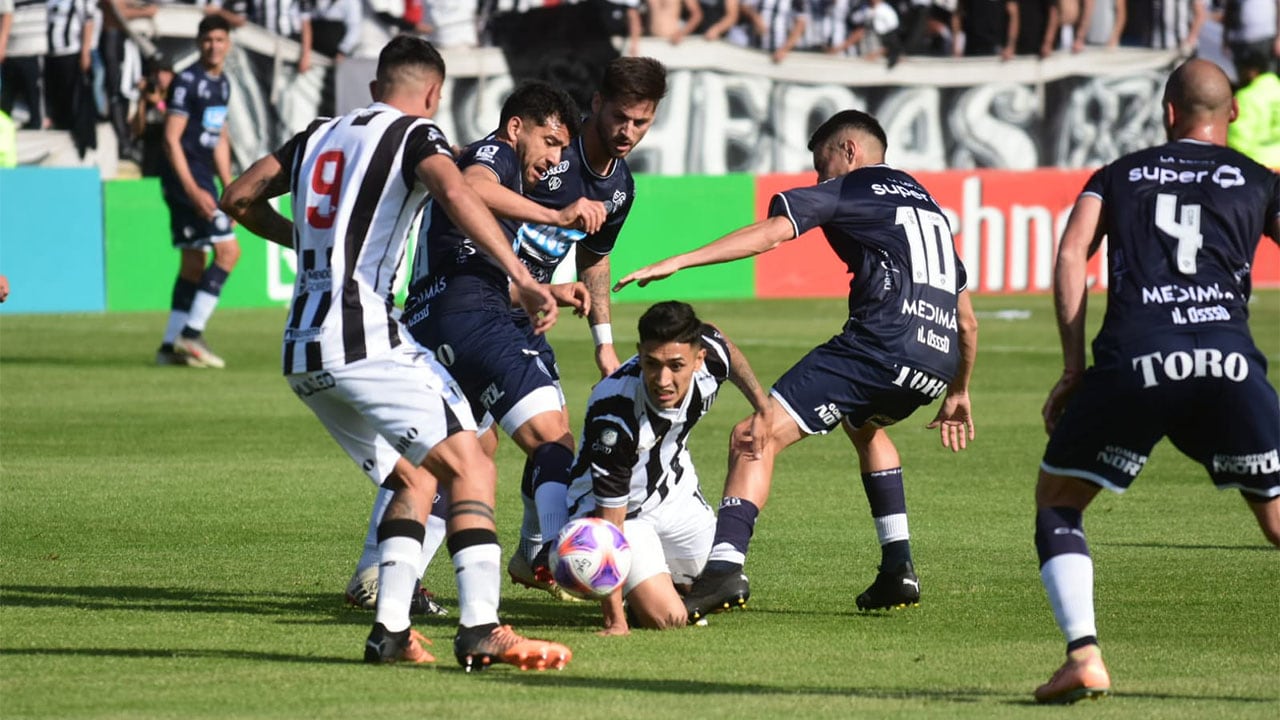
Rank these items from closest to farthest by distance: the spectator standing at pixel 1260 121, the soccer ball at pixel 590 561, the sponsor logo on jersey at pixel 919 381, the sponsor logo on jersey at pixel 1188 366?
the sponsor logo on jersey at pixel 1188 366
the soccer ball at pixel 590 561
the sponsor logo on jersey at pixel 919 381
the spectator standing at pixel 1260 121

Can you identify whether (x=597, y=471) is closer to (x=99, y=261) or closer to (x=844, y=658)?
(x=844, y=658)

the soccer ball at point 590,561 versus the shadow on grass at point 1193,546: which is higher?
the soccer ball at point 590,561

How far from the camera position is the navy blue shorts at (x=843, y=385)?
7.58 meters

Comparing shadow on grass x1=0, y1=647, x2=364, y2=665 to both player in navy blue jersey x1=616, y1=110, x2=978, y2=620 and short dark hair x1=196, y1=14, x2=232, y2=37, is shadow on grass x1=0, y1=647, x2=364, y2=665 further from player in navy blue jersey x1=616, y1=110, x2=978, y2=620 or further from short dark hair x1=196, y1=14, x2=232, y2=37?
short dark hair x1=196, y1=14, x2=232, y2=37

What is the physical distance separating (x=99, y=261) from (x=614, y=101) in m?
14.7

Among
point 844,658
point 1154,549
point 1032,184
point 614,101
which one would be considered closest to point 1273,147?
point 1032,184

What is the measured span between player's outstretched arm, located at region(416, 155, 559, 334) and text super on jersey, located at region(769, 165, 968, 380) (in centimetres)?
175

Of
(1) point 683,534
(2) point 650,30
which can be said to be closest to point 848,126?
(1) point 683,534

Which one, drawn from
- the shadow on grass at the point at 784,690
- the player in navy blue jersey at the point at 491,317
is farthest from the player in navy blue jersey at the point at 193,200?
the shadow on grass at the point at 784,690

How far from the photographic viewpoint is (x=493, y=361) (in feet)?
24.9

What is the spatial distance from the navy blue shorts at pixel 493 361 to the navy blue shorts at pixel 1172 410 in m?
2.21

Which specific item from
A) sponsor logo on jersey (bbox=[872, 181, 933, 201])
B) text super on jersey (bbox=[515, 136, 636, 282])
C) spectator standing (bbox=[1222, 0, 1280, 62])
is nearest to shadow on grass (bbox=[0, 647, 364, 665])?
text super on jersey (bbox=[515, 136, 636, 282])

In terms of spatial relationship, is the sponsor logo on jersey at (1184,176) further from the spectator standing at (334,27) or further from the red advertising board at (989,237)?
the spectator standing at (334,27)

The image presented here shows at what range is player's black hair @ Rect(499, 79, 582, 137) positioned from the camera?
779 cm
